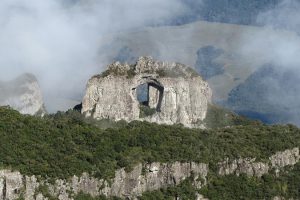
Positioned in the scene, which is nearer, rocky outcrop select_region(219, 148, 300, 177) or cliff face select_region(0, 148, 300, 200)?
cliff face select_region(0, 148, 300, 200)

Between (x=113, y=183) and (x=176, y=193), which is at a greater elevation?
(x=113, y=183)

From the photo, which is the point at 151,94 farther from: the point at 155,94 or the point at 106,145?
the point at 106,145

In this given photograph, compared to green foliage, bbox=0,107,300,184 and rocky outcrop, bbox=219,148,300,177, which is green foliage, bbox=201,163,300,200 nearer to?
rocky outcrop, bbox=219,148,300,177

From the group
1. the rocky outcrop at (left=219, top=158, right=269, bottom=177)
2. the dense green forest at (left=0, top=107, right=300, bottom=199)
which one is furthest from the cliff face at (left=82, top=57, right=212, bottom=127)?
the rocky outcrop at (left=219, top=158, right=269, bottom=177)

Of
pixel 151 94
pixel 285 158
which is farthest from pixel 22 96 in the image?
pixel 285 158

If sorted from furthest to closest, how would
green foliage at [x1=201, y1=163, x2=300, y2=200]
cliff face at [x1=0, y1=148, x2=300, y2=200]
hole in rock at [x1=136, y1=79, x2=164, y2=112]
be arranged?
hole in rock at [x1=136, y1=79, x2=164, y2=112] < green foliage at [x1=201, y1=163, x2=300, y2=200] < cliff face at [x1=0, y1=148, x2=300, y2=200]

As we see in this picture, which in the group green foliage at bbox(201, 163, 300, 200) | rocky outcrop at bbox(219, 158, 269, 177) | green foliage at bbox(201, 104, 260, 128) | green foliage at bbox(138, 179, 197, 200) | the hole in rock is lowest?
green foliage at bbox(138, 179, 197, 200)

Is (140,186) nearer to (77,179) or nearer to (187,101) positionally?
(77,179)
